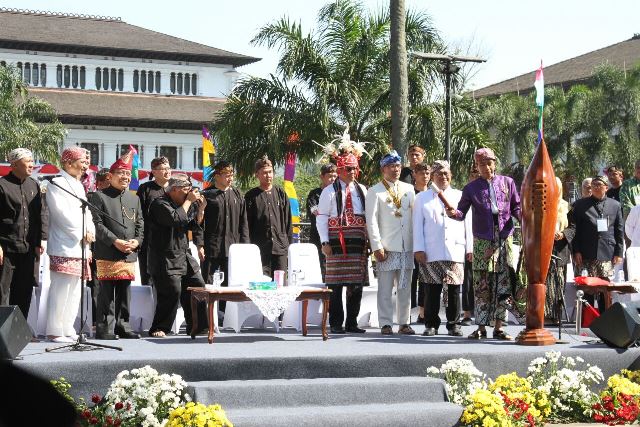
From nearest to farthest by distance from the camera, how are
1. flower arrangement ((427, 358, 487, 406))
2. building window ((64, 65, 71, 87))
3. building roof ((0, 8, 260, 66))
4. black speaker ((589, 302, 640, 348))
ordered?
flower arrangement ((427, 358, 487, 406)), black speaker ((589, 302, 640, 348)), building roof ((0, 8, 260, 66)), building window ((64, 65, 71, 87))

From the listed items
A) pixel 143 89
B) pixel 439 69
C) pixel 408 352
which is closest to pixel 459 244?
pixel 408 352

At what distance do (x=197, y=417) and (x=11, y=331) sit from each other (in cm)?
170

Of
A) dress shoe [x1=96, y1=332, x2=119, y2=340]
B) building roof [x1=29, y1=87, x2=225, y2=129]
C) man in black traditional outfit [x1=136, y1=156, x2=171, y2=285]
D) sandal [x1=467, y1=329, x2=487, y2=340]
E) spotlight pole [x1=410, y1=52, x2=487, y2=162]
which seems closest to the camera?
dress shoe [x1=96, y1=332, x2=119, y2=340]

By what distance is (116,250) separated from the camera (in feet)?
30.3

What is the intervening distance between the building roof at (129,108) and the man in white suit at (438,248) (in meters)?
52.6

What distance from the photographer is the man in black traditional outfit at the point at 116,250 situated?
9.21 metres

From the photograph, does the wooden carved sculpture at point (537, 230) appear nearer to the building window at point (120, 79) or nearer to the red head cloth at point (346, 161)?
the red head cloth at point (346, 161)

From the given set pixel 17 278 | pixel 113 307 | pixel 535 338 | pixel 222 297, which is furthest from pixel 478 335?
pixel 17 278

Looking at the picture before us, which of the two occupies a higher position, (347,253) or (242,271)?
(347,253)

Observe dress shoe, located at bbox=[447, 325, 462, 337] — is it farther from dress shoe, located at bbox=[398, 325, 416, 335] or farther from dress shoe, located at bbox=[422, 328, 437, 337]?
dress shoe, located at bbox=[398, 325, 416, 335]

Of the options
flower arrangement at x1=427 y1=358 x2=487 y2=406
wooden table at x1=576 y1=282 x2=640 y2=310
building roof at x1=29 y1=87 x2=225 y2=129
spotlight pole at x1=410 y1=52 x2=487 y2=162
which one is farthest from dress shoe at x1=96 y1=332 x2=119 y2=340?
building roof at x1=29 y1=87 x2=225 y2=129

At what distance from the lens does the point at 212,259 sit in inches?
429

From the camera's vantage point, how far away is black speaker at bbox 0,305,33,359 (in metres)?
6.87

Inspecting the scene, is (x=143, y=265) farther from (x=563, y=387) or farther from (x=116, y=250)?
(x=563, y=387)
